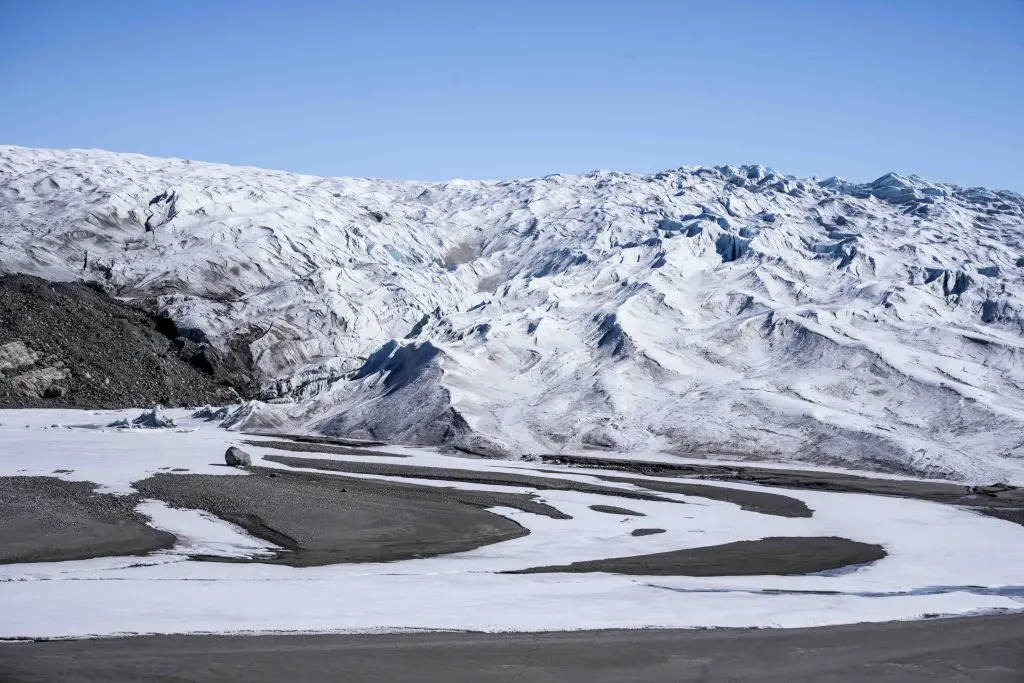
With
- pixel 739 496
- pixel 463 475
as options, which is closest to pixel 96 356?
pixel 463 475

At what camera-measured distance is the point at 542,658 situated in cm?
1334

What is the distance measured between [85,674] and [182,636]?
6.84 ft

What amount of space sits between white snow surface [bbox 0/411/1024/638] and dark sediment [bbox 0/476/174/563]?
716 mm

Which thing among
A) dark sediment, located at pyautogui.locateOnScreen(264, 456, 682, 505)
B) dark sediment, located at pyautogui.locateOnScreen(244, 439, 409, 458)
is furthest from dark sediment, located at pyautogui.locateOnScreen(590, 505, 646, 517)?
dark sediment, located at pyautogui.locateOnScreen(244, 439, 409, 458)

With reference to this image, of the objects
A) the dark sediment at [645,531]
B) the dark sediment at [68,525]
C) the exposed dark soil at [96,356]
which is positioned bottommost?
the dark sediment at [68,525]

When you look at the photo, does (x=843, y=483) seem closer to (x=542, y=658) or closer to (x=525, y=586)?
(x=525, y=586)

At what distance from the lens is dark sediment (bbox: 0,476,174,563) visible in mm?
20406

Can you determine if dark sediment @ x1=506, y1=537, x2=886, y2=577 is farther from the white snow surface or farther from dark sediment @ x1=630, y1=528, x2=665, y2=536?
dark sediment @ x1=630, y1=528, x2=665, y2=536

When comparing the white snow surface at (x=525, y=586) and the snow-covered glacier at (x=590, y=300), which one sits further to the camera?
the snow-covered glacier at (x=590, y=300)

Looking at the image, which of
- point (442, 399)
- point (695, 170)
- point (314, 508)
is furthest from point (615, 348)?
point (695, 170)

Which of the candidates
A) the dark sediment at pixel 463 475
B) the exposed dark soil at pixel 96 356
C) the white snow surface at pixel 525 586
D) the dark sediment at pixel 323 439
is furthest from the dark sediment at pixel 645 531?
the exposed dark soil at pixel 96 356

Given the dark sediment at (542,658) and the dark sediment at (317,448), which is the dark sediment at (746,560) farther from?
the dark sediment at (317,448)

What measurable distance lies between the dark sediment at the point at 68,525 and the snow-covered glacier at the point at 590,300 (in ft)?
79.1

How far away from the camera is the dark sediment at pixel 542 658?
12.1m
